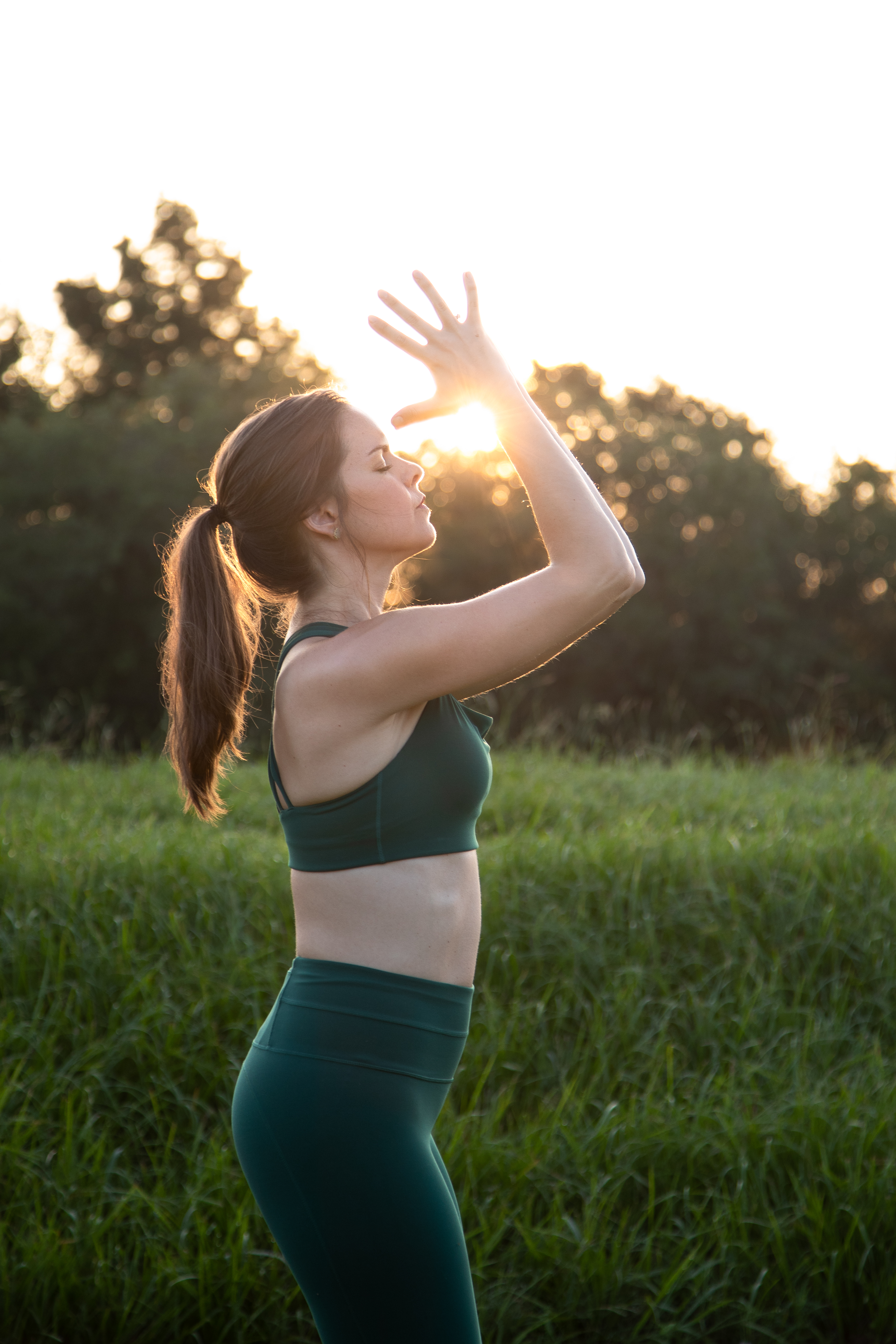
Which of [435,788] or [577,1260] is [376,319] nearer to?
[435,788]

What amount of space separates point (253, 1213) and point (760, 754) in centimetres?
639

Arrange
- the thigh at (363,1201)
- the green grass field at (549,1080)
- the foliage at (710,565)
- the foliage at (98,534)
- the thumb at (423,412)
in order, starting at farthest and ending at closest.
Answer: the foliage at (710,565), the foliage at (98,534), the green grass field at (549,1080), the thumb at (423,412), the thigh at (363,1201)

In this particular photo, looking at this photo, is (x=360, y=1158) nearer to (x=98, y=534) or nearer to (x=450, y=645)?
(x=450, y=645)

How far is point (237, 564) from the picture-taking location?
2074 mm

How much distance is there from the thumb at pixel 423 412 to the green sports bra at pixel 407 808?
0.39 meters

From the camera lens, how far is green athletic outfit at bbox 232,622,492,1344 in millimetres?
1640

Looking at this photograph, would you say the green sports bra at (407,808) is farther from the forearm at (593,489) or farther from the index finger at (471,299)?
the index finger at (471,299)

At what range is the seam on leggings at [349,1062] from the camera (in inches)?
65.3

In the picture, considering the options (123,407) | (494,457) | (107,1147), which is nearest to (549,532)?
(107,1147)

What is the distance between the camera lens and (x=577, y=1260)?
318 cm

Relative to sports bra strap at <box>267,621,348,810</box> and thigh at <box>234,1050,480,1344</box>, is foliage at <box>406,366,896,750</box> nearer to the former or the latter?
sports bra strap at <box>267,621,348,810</box>

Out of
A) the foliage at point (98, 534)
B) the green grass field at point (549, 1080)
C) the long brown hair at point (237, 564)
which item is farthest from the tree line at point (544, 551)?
the long brown hair at point (237, 564)

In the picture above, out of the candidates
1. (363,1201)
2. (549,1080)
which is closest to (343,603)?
(363,1201)

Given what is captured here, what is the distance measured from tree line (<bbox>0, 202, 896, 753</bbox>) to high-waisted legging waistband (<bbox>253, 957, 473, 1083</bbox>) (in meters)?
16.9
